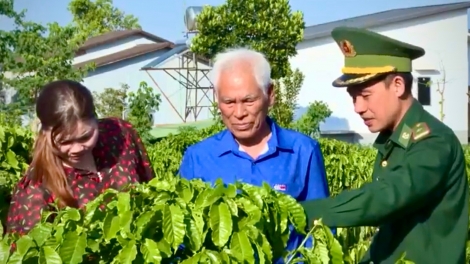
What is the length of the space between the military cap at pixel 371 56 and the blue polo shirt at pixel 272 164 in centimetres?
52

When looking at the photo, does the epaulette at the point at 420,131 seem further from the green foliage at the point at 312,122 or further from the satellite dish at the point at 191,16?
the satellite dish at the point at 191,16

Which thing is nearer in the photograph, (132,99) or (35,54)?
(132,99)

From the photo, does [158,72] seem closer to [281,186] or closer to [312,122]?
[312,122]

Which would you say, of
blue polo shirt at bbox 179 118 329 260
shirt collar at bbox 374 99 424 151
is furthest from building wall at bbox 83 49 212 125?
shirt collar at bbox 374 99 424 151

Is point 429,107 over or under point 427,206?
under

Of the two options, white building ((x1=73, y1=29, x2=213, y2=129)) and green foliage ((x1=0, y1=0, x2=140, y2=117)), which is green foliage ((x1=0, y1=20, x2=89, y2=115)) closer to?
green foliage ((x1=0, y1=0, x2=140, y2=117))

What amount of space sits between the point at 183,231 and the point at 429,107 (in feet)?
82.0

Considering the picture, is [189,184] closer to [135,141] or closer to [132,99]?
[135,141]

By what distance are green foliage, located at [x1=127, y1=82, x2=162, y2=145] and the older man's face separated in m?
7.71

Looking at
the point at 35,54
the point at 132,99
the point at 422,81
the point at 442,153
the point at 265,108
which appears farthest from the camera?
the point at 422,81

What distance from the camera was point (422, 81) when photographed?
84.2ft

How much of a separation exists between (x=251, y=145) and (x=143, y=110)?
312 inches

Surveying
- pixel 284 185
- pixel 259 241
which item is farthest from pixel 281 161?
pixel 259 241

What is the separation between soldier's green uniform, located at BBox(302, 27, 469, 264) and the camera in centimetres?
254
